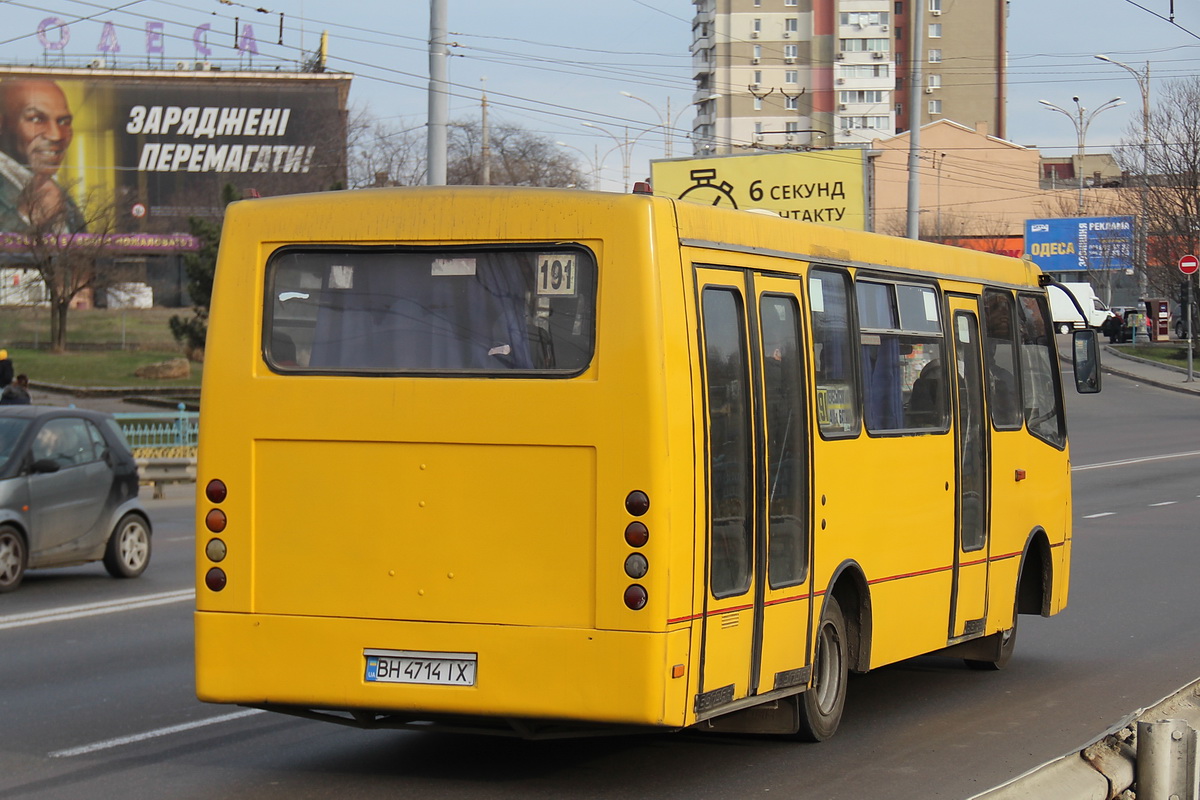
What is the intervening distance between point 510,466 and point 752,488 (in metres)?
1.14

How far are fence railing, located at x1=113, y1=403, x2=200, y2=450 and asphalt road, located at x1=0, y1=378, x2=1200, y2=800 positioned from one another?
16.1m

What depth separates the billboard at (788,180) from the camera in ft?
126

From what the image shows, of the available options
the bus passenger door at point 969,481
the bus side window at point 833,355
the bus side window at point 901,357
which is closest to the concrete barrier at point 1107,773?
the bus side window at point 833,355

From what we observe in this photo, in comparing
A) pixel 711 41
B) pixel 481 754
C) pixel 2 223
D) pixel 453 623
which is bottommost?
pixel 481 754

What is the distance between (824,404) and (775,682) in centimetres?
139

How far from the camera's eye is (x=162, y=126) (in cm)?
8719

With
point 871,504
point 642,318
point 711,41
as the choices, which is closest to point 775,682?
point 871,504

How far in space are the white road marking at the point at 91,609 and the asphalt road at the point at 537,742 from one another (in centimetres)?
6

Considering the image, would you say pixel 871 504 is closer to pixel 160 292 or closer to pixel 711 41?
pixel 160 292

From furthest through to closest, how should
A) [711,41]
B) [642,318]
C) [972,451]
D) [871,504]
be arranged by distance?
[711,41], [972,451], [871,504], [642,318]

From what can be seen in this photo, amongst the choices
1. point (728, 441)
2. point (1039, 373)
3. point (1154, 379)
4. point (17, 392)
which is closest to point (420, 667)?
point (728, 441)

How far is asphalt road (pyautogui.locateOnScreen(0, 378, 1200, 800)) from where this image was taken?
6.78 meters

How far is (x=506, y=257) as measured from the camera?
645 centimetres

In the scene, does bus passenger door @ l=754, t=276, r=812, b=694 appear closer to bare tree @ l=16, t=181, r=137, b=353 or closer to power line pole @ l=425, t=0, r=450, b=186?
power line pole @ l=425, t=0, r=450, b=186
